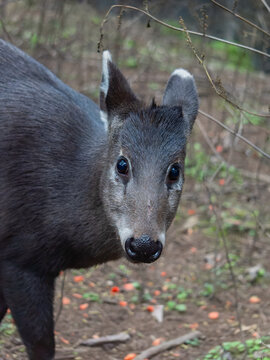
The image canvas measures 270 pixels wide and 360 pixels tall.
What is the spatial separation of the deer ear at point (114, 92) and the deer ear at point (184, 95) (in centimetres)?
37

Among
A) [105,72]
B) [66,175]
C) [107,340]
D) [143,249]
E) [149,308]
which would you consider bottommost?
[149,308]

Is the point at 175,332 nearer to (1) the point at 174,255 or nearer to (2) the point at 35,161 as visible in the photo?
(1) the point at 174,255

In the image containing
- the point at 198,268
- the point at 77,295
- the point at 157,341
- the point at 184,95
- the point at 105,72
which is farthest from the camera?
the point at 198,268

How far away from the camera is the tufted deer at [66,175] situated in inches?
180

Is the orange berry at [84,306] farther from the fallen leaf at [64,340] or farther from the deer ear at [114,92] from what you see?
the deer ear at [114,92]

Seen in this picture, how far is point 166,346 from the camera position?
586 centimetres

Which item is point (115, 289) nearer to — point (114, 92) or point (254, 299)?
point (254, 299)

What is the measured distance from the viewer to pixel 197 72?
413 inches

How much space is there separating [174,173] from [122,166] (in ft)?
1.18

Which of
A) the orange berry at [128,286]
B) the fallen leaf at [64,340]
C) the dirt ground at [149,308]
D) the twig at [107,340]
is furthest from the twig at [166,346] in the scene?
the orange berry at [128,286]

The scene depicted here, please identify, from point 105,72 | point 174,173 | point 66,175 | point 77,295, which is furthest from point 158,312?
point 105,72

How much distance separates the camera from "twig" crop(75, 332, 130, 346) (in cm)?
588

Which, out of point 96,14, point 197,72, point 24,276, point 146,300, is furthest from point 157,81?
point 24,276

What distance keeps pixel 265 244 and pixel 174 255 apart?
1103 mm
